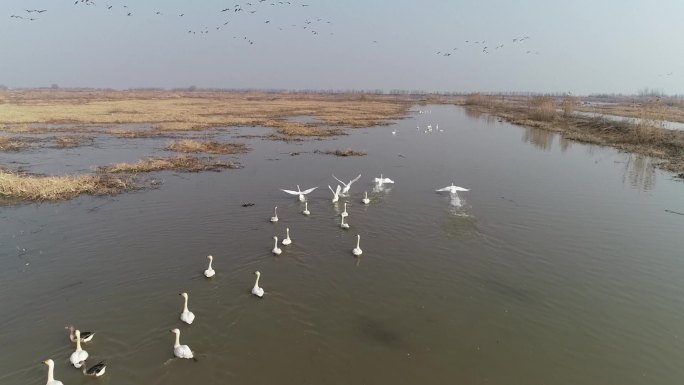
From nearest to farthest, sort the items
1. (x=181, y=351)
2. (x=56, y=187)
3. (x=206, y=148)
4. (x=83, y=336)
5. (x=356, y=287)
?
(x=181, y=351)
(x=83, y=336)
(x=356, y=287)
(x=56, y=187)
(x=206, y=148)

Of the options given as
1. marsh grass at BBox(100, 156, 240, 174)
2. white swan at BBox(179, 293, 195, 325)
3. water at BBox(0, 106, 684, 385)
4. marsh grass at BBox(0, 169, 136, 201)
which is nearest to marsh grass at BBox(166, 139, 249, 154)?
marsh grass at BBox(100, 156, 240, 174)

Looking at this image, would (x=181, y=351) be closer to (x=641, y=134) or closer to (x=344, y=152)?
(x=344, y=152)

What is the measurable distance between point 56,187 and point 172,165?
24.2ft

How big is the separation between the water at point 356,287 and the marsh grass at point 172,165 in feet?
13.5

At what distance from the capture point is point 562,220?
1750 centimetres

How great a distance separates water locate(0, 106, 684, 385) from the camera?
8.48 metres

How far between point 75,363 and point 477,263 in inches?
434

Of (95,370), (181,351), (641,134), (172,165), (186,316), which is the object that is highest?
(641,134)

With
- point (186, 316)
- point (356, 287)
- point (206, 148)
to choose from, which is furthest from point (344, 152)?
point (186, 316)

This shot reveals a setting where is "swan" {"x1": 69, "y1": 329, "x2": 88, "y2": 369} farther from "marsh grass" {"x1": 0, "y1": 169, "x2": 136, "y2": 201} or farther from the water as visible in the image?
"marsh grass" {"x1": 0, "y1": 169, "x2": 136, "y2": 201}

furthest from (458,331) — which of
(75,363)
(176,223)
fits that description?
(176,223)

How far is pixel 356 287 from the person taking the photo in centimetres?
1159

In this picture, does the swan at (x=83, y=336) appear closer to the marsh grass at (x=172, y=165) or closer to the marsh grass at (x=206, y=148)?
the marsh grass at (x=172, y=165)

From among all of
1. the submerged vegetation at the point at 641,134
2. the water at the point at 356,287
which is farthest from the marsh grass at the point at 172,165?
the submerged vegetation at the point at 641,134
